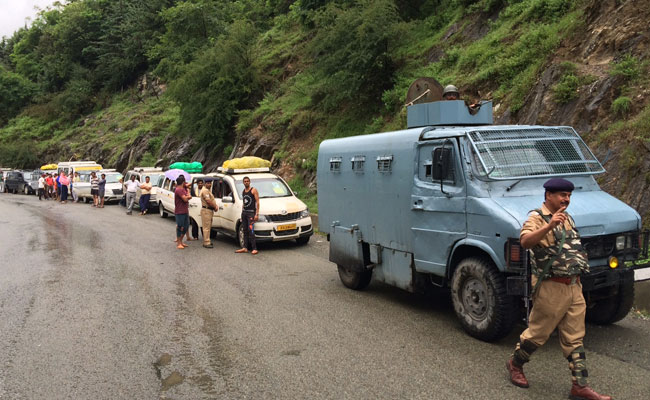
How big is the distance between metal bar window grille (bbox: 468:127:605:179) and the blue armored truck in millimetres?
14

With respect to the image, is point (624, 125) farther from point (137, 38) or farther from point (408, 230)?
point (137, 38)

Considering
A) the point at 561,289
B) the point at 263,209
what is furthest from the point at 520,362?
the point at 263,209

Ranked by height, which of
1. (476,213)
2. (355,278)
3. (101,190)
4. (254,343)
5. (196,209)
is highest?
(476,213)

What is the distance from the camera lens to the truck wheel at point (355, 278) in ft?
27.0

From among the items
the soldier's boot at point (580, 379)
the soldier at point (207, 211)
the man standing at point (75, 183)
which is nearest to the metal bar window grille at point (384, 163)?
the soldier's boot at point (580, 379)

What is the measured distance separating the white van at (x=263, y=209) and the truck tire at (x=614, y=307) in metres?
7.59

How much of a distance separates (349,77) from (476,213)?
15.3 meters

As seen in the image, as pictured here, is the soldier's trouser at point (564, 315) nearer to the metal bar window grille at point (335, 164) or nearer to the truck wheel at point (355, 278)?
the truck wheel at point (355, 278)

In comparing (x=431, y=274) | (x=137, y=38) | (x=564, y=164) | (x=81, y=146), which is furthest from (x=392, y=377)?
(x=137, y=38)

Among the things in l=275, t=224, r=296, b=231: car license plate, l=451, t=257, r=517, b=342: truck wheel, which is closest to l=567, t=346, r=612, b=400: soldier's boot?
l=451, t=257, r=517, b=342: truck wheel

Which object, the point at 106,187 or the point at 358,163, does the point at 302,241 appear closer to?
the point at 358,163

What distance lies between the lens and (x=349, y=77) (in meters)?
20.3

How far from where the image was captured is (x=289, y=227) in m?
12.7

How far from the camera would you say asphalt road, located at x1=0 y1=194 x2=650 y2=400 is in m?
4.69
